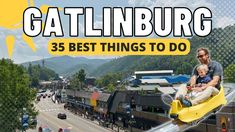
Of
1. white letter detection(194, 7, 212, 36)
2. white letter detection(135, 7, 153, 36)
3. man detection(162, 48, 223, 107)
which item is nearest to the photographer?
man detection(162, 48, 223, 107)

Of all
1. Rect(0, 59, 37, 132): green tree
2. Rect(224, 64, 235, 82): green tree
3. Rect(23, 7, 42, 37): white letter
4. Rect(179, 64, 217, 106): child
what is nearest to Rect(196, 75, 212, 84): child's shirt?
Rect(179, 64, 217, 106): child

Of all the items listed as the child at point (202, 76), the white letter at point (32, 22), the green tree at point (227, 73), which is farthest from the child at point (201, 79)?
the white letter at point (32, 22)

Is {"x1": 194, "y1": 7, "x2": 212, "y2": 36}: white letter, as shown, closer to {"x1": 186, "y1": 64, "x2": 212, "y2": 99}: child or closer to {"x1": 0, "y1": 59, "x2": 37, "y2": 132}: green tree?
{"x1": 186, "y1": 64, "x2": 212, "y2": 99}: child

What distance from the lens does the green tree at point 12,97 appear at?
43.2m

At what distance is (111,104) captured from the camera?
60.9 metres

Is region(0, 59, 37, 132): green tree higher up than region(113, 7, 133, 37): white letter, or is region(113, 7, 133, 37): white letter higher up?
region(113, 7, 133, 37): white letter

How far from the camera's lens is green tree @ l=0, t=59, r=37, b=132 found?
43.2 metres

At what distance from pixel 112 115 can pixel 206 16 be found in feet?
144

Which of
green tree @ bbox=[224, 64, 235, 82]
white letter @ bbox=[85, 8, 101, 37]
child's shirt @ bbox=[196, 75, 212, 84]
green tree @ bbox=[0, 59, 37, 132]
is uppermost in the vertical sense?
white letter @ bbox=[85, 8, 101, 37]

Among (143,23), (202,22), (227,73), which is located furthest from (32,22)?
(227,73)

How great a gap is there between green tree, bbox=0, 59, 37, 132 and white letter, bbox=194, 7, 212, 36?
27.7m

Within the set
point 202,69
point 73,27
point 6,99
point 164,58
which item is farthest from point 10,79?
point 164,58

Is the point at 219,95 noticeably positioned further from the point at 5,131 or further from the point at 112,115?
the point at 112,115

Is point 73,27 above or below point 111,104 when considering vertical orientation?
above
